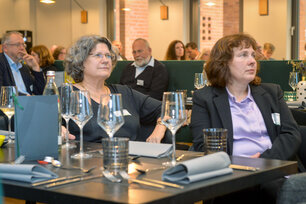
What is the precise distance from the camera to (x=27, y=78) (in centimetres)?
646

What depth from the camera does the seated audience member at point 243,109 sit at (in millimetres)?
2635

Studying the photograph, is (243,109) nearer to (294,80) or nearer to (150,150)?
(150,150)

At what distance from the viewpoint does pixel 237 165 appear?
179 centimetres

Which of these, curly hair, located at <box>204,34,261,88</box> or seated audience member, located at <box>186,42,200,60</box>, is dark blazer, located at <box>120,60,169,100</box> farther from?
curly hair, located at <box>204,34,261,88</box>

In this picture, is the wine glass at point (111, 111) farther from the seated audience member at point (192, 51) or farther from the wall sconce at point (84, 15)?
the wall sconce at point (84, 15)

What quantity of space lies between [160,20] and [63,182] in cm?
1093

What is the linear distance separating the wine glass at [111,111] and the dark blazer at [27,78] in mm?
4511

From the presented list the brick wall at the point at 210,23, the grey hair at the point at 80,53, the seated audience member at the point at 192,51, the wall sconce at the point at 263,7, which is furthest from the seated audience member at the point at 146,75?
the brick wall at the point at 210,23

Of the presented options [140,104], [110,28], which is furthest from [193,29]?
[140,104]

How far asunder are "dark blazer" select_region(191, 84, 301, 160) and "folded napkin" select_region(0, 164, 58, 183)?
1137 mm

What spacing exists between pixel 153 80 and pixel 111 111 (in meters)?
4.91

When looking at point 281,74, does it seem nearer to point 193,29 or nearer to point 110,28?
point 193,29

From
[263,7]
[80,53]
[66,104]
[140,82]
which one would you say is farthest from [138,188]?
[263,7]

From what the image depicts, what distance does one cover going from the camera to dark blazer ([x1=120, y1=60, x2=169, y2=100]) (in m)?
6.74
